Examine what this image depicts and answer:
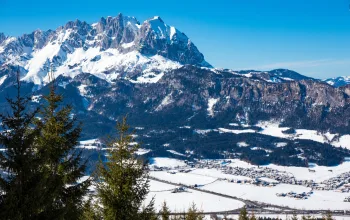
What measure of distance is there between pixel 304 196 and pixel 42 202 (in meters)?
166

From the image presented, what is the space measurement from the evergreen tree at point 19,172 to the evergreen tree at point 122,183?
7544mm

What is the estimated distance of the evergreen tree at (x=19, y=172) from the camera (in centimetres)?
1056

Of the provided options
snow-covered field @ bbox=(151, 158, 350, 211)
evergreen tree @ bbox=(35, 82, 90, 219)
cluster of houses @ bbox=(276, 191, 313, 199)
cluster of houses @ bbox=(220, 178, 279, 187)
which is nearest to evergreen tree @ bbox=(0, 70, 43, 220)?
evergreen tree @ bbox=(35, 82, 90, 219)

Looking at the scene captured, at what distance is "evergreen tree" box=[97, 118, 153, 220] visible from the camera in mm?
18547

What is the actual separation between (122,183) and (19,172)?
8.34 meters

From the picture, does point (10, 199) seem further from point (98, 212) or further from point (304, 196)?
point (304, 196)

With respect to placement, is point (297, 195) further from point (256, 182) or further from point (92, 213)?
point (92, 213)

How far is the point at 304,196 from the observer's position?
161500 mm

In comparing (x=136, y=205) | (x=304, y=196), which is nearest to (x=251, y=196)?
(x=304, y=196)

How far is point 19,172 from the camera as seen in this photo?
11164mm

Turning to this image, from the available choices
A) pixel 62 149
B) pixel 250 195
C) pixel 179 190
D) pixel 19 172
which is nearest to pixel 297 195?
pixel 250 195

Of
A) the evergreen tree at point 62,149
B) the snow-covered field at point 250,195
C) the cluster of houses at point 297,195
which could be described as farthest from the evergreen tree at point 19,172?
the cluster of houses at point 297,195

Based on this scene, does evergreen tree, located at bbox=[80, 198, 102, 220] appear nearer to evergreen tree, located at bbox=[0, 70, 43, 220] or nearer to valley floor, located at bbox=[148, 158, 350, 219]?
evergreen tree, located at bbox=[0, 70, 43, 220]

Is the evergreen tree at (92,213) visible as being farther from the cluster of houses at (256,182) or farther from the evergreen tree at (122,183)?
the cluster of houses at (256,182)
